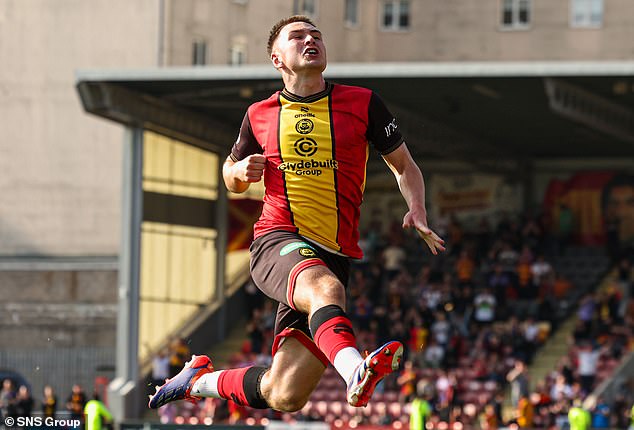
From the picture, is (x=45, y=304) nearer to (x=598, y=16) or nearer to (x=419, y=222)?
(x=598, y=16)

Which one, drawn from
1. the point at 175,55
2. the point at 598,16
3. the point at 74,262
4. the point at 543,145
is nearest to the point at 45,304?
the point at 74,262

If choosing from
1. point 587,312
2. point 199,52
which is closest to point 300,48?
point 587,312

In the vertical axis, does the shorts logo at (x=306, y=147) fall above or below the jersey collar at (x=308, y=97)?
below

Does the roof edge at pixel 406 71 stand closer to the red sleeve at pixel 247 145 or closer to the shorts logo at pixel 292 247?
the red sleeve at pixel 247 145

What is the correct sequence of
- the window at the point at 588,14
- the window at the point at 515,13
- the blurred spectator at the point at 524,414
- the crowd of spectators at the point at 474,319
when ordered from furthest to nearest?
the window at the point at 515,13 < the window at the point at 588,14 < the crowd of spectators at the point at 474,319 < the blurred spectator at the point at 524,414

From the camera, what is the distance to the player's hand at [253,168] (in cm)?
768

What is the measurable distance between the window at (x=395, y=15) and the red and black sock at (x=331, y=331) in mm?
40972

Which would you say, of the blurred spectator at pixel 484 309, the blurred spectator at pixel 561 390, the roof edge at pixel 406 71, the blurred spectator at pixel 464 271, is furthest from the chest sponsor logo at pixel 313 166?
the blurred spectator at pixel 464 271

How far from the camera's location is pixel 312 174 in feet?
26.2

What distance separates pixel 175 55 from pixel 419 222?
35.4 meters

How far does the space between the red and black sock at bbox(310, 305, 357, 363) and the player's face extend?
4.70 ft

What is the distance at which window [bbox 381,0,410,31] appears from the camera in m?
47.8

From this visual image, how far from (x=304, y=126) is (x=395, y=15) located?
133 ft

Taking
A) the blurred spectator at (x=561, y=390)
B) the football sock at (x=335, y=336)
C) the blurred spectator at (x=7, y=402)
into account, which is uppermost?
the football sock at (x=335, y=336)
